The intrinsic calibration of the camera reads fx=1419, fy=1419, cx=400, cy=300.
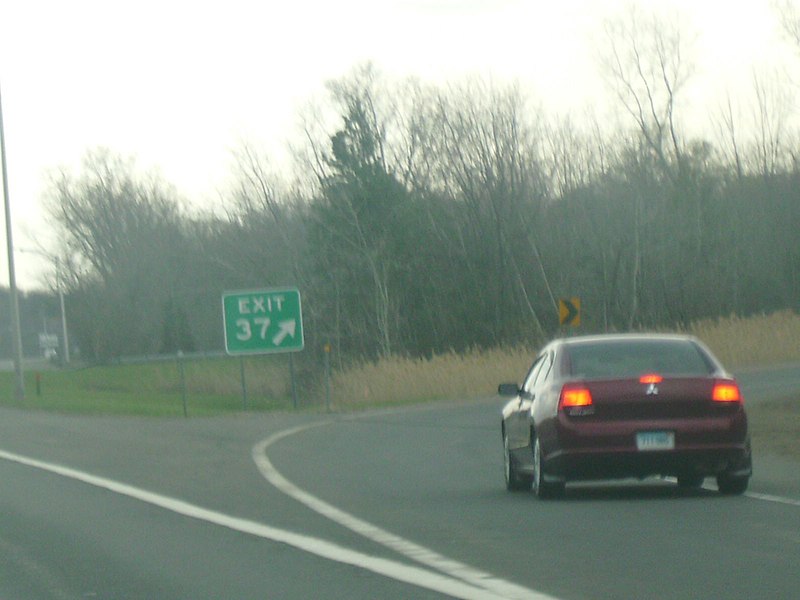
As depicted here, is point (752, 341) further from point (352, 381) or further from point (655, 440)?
point (655, 440)

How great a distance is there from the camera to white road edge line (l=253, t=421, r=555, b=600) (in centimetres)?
790

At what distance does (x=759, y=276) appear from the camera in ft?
224

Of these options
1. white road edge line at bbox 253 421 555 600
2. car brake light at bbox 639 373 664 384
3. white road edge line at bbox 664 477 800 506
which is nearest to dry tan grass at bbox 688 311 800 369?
white road edge line at bbox 664 477 800 506

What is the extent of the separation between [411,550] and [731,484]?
4431 mm

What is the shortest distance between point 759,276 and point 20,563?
62.0 m

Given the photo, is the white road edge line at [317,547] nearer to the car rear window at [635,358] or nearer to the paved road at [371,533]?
the paved road at [371,533]

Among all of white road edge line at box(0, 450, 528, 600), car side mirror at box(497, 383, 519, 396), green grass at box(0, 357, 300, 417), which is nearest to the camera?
white road edge line at box(0, 450, 528, 600)

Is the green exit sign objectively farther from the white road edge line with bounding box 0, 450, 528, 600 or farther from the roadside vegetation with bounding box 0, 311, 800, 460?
the white road edge line with bounding box 0, 450, 528, 600

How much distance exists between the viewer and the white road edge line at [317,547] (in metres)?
8.07

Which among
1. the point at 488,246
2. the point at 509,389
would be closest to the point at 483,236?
the point at 488,246

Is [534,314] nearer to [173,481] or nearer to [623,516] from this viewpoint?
[173,481]

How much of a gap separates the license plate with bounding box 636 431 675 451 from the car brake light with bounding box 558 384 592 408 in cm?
55

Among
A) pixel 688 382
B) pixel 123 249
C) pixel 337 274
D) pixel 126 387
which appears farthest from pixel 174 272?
pixel 688 382

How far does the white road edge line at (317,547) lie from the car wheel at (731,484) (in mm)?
4333
